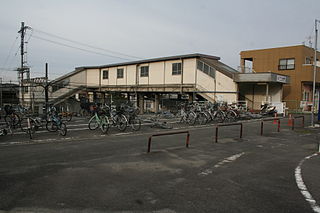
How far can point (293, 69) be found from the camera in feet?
96.0

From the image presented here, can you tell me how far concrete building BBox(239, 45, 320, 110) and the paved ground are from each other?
21096mm

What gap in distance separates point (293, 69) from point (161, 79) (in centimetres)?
1579

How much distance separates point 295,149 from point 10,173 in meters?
8.65

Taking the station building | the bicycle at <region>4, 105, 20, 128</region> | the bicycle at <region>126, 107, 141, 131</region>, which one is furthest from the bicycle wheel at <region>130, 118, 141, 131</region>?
the station building

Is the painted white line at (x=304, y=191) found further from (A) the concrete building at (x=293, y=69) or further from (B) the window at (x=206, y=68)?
(A) the concrete building at (x=293, y=69)

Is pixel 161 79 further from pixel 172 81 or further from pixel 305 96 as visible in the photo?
pixel 305 96

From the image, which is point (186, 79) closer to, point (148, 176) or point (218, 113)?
point (218, 113)

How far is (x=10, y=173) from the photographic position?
16.8 ft

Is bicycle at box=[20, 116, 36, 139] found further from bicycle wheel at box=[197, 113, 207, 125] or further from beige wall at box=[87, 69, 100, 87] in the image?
beige wall at box=[87, 69, 100, 87]

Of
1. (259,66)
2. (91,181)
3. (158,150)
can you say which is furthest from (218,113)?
(259,66)

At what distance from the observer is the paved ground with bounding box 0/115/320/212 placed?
3834mm

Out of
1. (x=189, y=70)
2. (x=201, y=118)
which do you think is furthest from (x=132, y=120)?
(x=189, y=70)

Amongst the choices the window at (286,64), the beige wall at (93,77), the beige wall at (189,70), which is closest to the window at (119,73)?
the beige wall at (93,77)

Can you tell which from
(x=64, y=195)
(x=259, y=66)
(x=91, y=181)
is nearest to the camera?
(x=64, y=195)
